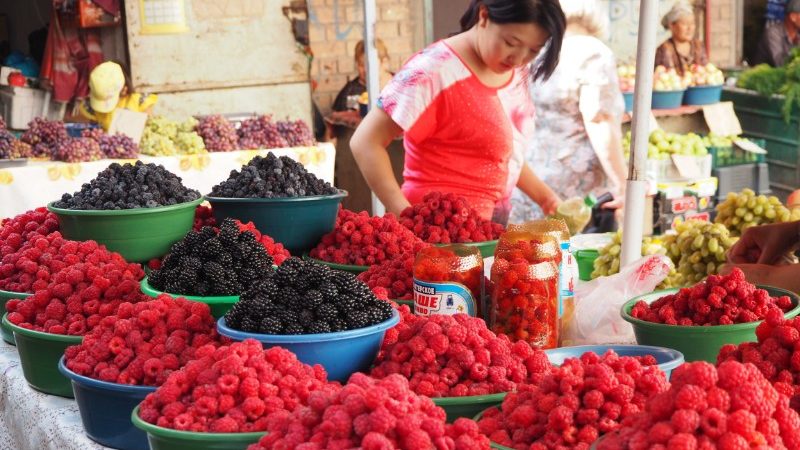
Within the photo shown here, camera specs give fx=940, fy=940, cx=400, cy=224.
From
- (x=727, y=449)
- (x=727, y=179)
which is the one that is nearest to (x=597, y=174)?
(x=727, y=179)

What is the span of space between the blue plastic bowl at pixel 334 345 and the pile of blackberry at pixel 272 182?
3.10ft

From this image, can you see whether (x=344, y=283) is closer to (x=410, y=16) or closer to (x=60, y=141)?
(x=60, y=141)

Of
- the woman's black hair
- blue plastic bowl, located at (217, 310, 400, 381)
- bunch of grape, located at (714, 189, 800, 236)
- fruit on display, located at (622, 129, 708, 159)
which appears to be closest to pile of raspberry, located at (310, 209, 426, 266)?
blue plastic bowl, located at (217, 310, 400, 381)

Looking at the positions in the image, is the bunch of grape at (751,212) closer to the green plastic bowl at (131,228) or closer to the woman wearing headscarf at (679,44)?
the green plastic bowl at (131,228)

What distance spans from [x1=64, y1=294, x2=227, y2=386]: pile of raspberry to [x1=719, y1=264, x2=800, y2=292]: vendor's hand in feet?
4.45

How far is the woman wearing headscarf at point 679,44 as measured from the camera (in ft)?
27.5

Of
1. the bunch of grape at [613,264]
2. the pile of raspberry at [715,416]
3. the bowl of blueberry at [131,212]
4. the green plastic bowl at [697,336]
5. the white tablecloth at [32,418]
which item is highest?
the bowl of blueberry at [131,212]

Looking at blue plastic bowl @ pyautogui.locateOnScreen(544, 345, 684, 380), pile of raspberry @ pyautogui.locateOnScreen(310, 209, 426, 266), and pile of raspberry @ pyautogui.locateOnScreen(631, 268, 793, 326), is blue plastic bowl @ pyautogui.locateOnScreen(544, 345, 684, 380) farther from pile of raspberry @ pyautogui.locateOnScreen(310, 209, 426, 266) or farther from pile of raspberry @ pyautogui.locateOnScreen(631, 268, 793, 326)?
pile of raspberry @ pyautogui.locateOnScreen(310, 209, 426, 266)

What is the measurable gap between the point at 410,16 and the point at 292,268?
6568mm

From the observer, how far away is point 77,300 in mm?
2176

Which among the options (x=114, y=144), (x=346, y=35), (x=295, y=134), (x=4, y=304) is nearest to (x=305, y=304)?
(x=4, y=304)

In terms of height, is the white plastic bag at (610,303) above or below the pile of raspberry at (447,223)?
below

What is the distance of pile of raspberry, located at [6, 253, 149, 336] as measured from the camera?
213 cm

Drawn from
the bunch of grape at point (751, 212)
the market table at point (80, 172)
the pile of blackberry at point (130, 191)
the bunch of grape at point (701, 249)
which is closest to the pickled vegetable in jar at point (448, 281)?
the pile of blackberry at point (130, 191)
